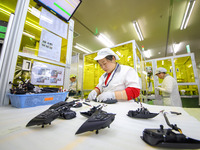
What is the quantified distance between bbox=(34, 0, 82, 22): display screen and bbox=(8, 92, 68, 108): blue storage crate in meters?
1.06

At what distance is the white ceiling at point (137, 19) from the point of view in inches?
101

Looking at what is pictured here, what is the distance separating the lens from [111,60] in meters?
1.35

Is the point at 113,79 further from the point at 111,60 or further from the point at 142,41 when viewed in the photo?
the point at 142,41

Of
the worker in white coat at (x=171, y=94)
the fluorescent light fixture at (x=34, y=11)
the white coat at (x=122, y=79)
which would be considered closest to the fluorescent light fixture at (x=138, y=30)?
the worker in white coat at (x=171, y=94)

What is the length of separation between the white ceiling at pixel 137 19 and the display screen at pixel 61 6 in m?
1.57

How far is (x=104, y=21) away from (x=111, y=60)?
2502 mm

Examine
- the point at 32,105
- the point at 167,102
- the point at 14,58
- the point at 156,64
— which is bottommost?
the point at 167,102

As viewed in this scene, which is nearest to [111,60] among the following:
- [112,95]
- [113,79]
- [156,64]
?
[113,79]

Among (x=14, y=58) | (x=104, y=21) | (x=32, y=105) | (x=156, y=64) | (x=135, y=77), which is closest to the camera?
(x=32, y=105)

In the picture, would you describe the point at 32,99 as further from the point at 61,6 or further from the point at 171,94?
the point at 171,94

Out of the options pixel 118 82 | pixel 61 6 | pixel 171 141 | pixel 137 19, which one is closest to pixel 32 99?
pixel 171 141

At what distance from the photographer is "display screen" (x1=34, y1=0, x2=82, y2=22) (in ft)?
3.50

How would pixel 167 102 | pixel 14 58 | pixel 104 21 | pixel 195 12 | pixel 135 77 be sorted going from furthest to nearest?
pixel 104 21, pixel 195 12, pixel 167 102, pixel 135 77, pixel 14 58

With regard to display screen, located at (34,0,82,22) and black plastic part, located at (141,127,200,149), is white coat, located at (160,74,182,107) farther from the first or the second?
display screen, located at (34,0,82,22)
